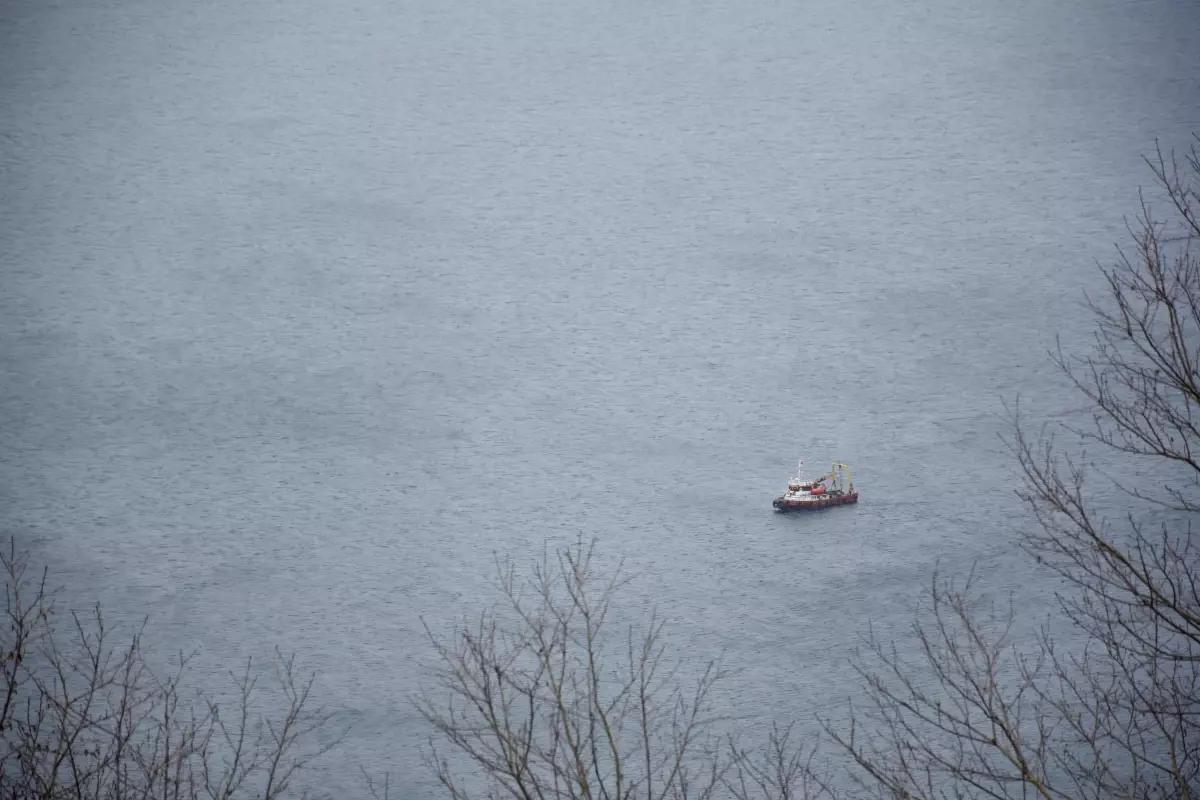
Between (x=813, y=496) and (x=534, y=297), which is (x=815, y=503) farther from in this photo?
(x=534, y=297)

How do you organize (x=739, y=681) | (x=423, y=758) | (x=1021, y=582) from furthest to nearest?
(x=1021, y=582), (x=739, y=681), (x=423, y=758)

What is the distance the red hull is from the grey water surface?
186 millimetres

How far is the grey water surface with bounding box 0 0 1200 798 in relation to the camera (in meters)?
16.2

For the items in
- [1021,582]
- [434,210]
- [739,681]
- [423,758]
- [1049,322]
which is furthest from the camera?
[434,210]

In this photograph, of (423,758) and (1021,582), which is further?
(1021,582)

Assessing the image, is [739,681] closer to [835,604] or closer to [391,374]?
[835,604]

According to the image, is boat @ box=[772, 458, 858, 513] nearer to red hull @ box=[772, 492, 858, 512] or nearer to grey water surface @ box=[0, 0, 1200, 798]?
red hull @ box=[772, 492, 858, 512]

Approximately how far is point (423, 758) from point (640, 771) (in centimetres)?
254

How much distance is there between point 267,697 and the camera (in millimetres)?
15320

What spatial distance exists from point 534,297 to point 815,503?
567cm

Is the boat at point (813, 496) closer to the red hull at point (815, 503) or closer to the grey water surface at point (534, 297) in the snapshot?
the red hull at point (815, 503)

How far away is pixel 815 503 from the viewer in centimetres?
1645

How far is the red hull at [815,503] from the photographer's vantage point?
53.9 feet

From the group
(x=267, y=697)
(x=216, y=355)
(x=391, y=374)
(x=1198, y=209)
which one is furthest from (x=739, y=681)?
(x=1198, y=209)
